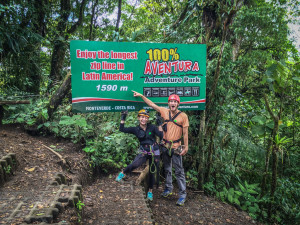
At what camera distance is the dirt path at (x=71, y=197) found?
2.80m

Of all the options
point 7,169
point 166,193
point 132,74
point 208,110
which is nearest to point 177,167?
point 166,193

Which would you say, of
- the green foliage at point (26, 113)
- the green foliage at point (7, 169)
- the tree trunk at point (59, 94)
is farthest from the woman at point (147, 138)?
the green foliage at point (26, 113)

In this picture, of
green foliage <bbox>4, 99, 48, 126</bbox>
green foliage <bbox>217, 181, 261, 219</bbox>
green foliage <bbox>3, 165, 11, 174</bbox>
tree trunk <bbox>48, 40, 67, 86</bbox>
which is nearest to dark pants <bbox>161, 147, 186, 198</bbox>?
green foliage <bbox>217, 181, 261, 219</bbox>

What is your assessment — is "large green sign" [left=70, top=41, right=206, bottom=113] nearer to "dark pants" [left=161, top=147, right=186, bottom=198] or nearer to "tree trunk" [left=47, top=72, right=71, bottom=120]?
"dark pants" [left=161, top=147, right=186, bottom=198]

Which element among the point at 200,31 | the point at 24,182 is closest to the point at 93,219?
the point at 24,182

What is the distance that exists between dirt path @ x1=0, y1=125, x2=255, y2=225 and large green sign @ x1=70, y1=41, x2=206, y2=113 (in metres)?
1.35

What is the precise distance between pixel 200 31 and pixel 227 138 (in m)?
2.86

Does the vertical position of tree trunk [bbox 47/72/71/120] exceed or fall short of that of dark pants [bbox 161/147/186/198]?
it exceeds it

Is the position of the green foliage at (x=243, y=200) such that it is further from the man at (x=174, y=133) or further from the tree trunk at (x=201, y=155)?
the man at (x=174, y=133)

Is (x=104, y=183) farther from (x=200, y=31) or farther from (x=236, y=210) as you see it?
(x=200, y=31)

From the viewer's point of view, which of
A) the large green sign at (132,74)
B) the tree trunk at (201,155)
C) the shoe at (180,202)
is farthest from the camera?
the tree trunk at (201,155)

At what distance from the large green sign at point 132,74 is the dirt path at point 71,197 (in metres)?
1.35

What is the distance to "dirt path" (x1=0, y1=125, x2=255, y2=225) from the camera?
2796mm

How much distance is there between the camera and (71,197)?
303 centimetres
